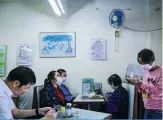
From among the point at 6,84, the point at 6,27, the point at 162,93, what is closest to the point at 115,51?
the point at 6,27

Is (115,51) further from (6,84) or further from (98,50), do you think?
(6,84)

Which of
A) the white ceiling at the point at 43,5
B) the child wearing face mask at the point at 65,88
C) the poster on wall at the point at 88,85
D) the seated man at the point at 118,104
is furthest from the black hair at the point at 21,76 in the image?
the white ceiling at the point at 43,5

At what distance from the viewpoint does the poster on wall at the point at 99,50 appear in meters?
5.06

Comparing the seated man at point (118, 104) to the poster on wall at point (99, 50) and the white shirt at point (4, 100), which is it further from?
the white shirt at point (4, 100)

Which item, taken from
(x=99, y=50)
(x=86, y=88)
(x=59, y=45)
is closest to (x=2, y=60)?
(x=59, y=45)

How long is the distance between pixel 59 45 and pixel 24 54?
0.79 metres

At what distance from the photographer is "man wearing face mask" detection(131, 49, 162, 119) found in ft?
8.02

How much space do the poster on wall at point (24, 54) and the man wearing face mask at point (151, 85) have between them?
10.1 ft

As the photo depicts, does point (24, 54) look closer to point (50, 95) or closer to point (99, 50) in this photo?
point (99, 50)

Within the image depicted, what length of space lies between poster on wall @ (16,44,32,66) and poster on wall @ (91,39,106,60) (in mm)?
1361

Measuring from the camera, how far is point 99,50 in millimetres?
5066

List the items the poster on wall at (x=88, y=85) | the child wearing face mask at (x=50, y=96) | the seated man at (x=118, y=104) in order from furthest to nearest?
the poster on wall at (x=88, y=85) → the seated man at (x=118, y=104) → the child wearing face mask at (x=50, y=96)

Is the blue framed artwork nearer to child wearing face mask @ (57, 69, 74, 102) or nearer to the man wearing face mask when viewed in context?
child wearing face mask @ (57, 69, 74, 102)

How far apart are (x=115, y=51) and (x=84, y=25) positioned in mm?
873
